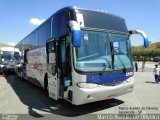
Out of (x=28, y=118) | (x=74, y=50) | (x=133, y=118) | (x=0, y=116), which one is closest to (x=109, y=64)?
(x=74, y=50)

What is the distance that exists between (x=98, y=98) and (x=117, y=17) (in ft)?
11.2

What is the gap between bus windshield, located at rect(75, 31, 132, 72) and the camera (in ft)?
26.6

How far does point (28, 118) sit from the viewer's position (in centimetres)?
809

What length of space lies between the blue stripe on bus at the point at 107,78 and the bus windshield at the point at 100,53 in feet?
0.75

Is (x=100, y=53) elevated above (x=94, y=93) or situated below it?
above

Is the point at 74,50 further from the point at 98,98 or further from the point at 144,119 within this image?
the point at 144,119

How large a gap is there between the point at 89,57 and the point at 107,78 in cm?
94

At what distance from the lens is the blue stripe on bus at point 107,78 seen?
8016 mm

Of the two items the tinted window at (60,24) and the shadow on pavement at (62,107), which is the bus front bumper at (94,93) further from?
the tinted window at (60,24)

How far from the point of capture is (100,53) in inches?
334

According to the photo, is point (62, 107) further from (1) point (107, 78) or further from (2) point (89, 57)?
(2) point (89, 57)

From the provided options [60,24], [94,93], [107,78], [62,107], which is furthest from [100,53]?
[62,107]

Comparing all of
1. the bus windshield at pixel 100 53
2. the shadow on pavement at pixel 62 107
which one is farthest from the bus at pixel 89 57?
the shadow on pavement at pixel 62 107

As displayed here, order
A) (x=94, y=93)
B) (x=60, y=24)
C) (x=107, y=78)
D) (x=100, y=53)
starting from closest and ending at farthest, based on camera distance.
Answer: (x=94, y=93) → (x=107, y=78) → (x=100, y=53) → (x=60, y=24)
